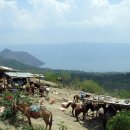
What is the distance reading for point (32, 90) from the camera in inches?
1129

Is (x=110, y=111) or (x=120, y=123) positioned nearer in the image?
(x=120, y=123)

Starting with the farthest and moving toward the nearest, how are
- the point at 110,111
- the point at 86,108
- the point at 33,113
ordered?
the point at 86,108
the point at 110,111
the point at 33,113

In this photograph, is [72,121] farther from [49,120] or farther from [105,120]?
[49,120]

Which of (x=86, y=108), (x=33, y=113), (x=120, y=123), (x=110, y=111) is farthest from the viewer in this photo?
(x=86, y=108)

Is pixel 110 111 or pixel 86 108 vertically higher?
pixel 86 108

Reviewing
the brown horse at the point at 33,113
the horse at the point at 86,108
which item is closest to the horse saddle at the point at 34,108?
the brown horse at the point at 33,113

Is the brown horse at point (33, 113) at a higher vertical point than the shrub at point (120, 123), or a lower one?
higher

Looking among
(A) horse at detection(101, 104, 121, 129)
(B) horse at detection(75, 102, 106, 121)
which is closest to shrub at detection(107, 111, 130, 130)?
(A) horse at detection(101, 104, 121, 129)

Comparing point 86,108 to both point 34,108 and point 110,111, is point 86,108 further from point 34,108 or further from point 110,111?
point 34,108

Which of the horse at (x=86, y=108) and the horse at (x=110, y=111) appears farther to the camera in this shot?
the horse at (x=86, y=108)

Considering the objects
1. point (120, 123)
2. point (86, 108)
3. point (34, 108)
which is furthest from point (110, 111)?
point (34, 108)

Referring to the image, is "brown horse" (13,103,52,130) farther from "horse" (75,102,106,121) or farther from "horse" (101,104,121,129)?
"horse" (101,104,121,129)

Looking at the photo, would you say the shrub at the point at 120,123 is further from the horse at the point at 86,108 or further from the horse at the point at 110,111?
the horse at the point at 86,108

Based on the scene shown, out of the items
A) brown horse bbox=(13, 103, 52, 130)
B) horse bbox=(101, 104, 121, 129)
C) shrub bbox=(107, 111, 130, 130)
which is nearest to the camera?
brown horse bbox=(13, 103, 52, 130)
